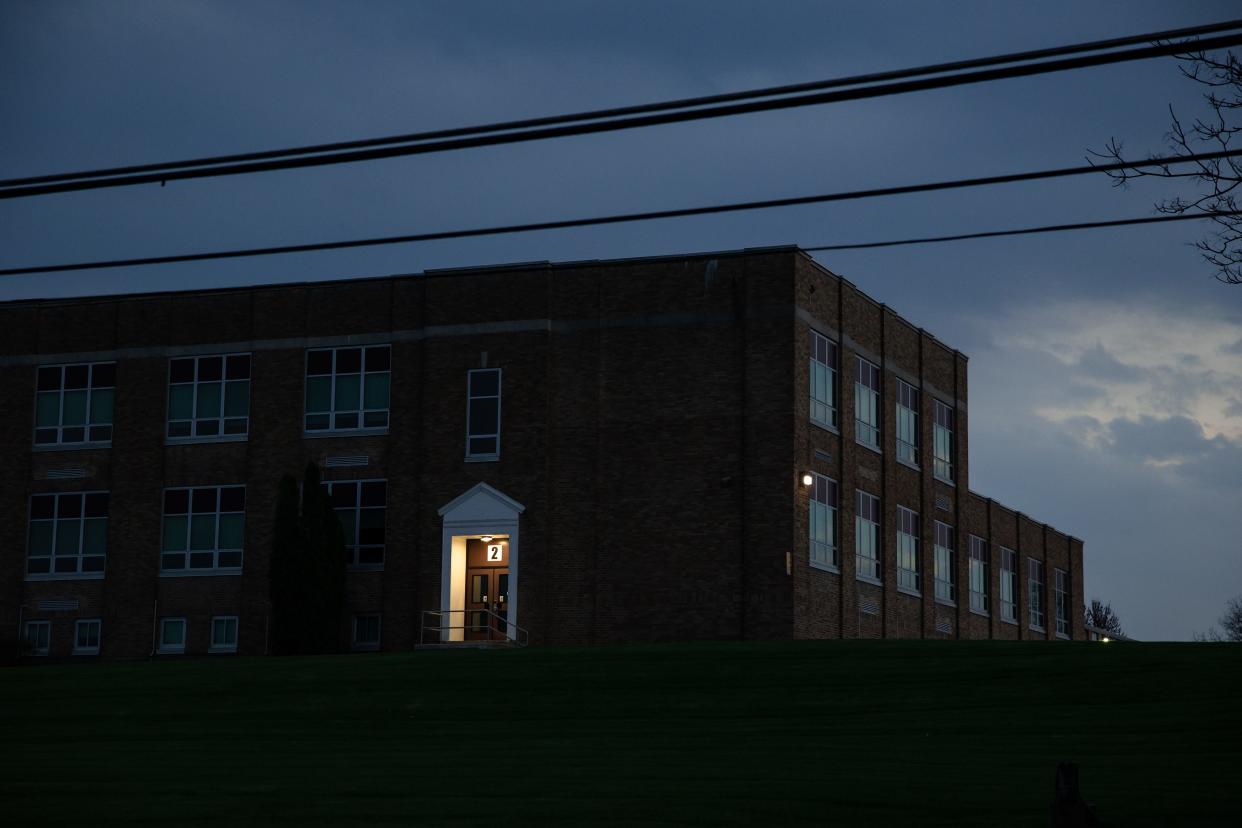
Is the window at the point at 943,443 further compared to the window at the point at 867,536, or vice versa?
→ the window at the point at 943,443

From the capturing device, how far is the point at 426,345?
4638cm

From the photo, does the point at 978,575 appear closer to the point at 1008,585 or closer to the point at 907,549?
the point at 1008,585

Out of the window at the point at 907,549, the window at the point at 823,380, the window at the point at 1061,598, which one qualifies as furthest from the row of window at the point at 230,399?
the window at the point at 1061,598

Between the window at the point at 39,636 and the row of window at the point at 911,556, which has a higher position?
the row of window at the point at 911,556

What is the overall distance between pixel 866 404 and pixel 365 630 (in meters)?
15.0

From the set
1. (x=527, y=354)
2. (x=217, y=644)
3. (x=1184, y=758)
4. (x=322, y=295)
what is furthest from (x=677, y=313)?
(x=1184, y=758)

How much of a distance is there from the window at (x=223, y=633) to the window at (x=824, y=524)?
51.8ft

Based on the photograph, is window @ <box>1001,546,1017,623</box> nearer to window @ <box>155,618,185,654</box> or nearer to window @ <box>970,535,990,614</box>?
window @ <box>970,535,990,614</box>

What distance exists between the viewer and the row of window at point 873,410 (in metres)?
45.1

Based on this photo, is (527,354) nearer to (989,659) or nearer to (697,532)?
(697,532)

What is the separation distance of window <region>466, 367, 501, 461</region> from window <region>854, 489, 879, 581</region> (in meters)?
9.91

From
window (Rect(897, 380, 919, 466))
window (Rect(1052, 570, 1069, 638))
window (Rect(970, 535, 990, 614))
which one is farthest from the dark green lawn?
window (Rect(1052, 570, 1069, 638))

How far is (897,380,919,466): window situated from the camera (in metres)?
49.9

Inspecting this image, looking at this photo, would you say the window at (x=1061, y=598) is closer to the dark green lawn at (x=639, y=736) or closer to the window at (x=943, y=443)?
the window at (x=943, y=443)
